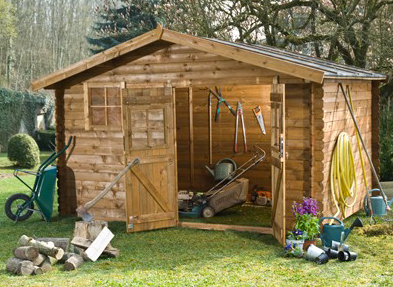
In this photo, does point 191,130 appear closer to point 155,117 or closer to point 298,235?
point 155,117

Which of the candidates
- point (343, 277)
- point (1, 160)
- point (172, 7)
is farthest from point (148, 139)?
point (1, 160)

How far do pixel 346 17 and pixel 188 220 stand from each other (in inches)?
267

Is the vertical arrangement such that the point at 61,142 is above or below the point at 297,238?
above

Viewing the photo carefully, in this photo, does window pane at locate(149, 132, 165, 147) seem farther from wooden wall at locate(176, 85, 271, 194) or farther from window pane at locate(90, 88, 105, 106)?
wooden wall at locate(176, 85, 271, 194)

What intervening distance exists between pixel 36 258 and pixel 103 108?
3556 mm

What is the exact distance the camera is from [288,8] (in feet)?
53.3

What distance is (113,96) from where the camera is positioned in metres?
10.4

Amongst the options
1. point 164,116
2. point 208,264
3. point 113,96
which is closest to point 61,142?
point 113,96

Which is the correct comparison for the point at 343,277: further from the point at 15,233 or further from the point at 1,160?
the point at 1,160

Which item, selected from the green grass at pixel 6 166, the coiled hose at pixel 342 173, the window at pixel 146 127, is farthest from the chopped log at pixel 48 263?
the green grass at pixel 6 166

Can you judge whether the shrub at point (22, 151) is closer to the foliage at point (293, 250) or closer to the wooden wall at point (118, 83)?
the wooden wall at point (118, 83)

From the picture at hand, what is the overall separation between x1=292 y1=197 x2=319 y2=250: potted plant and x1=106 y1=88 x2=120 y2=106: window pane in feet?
11.4

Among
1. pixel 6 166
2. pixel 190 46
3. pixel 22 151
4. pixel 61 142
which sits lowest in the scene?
pixel 6 166

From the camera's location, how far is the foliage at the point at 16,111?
1019 inches
